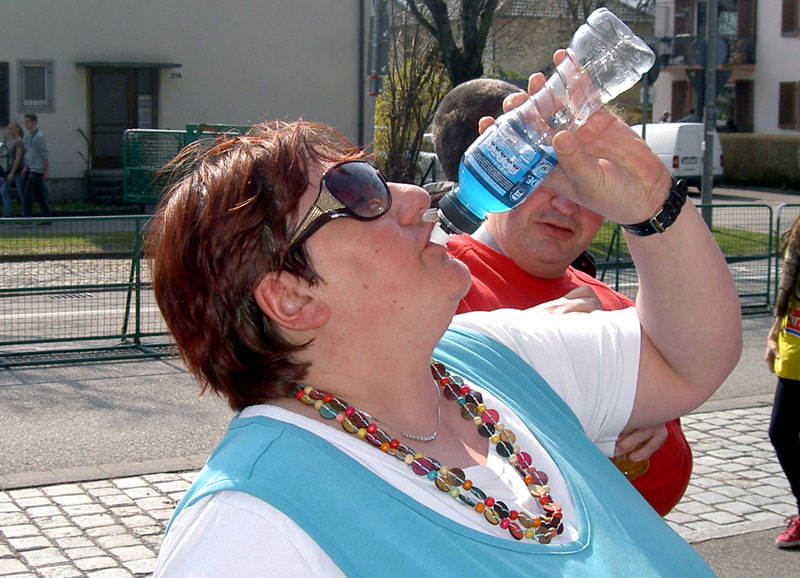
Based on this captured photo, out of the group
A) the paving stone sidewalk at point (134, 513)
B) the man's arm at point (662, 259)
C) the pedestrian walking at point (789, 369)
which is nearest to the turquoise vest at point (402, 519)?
the man's arm at point (662, 259)

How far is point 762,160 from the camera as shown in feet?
111

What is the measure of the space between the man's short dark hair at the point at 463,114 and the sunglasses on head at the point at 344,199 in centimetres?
148

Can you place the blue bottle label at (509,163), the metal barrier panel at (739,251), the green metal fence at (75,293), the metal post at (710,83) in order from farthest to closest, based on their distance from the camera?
the metal post at (710,83)
the metal barrier panel at (739,251)
the green metal fence at (75,293)
the blue bottle label at (509,163)

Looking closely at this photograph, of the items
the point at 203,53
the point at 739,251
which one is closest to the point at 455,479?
the point at 739,251

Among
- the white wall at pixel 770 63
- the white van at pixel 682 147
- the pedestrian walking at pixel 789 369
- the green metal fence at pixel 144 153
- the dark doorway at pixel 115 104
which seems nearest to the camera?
the pedestrian walking at pixel 789 369

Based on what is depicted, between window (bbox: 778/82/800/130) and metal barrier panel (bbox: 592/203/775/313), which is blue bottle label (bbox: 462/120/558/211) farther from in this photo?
window (bbox: 778/82/800/130)

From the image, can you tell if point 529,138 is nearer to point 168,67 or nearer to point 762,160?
point 168,67

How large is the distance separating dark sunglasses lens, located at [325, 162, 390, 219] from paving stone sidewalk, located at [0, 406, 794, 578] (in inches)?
122

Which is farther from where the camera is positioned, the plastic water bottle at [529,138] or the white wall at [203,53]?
the white wall at [203,53]

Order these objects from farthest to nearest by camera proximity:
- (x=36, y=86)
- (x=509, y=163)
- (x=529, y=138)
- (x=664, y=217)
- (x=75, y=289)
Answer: (x=36, y=86), (x=75, y=289), (x=529, y=138), (x=509, y=163), (x=664, y=217)

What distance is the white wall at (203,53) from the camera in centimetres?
2381

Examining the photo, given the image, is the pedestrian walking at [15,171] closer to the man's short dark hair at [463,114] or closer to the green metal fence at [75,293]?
the green metal fence at [75,293]

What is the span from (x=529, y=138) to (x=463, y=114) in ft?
3.21

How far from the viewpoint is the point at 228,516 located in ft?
5.08
